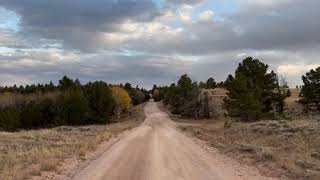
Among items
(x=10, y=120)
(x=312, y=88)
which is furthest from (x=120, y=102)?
(x=312, y=88)

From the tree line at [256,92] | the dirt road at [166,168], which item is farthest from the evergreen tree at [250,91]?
the dirt road at [166,168]

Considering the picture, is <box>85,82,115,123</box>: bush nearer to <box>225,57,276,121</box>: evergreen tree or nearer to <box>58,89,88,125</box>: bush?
<box>58,89,88,125</box>: bush

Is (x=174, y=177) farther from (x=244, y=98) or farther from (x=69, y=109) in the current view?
(x=69, y=109)

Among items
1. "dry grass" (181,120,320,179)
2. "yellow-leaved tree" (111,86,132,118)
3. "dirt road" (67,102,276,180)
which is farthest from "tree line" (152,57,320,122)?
"yellow-leaved tree" (111,86,132,118)

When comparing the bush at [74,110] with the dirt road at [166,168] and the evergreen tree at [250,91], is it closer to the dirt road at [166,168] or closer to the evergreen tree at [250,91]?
the evergreen tree at [250,91]

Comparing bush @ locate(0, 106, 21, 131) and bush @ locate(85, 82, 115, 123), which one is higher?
bush @ locate(85, 82, 115, 123)

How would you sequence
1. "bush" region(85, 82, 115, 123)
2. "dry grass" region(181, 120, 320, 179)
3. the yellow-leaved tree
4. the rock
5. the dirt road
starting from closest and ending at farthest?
1. the dirt road
2. "dry grass" region(181, 120, 320, 179)
3. the rock
4. "bush" region(85, 82, 115, 123)
5. the yellow-leaved tree

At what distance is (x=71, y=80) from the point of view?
163875mm

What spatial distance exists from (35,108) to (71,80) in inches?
2049

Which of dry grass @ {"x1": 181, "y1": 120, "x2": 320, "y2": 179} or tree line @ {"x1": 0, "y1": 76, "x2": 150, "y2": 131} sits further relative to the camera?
tree line @ {"x1": 0, "y1": 76, "x2": 150, "y2": 131}

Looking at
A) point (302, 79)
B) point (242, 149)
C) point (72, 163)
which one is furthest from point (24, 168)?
point (302, 79)

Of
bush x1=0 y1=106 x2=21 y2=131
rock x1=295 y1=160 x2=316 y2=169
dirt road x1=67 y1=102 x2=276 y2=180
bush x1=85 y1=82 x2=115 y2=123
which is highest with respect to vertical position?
bush x1=85 y1=82 x2=115 y2=123

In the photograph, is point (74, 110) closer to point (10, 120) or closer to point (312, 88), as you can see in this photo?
point (10, 120)

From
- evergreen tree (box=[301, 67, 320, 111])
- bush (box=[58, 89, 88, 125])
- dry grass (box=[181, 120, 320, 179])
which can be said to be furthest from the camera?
bush (box=[58, 89, 88, 125])
